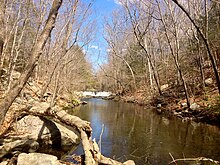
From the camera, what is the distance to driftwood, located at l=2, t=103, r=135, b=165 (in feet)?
14.7

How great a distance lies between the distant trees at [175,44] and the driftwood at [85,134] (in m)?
4.64

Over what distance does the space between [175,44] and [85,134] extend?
17.9 metres

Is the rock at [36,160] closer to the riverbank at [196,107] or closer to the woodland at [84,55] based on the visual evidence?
the woodland at [84,55]

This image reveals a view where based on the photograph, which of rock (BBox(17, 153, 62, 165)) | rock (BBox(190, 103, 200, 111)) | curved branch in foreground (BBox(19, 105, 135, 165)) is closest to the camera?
rock (BBox(17, 153, 62, 165))

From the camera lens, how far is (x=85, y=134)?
5312 millimetres

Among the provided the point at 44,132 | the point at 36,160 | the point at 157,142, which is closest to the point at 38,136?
the point at 44,132

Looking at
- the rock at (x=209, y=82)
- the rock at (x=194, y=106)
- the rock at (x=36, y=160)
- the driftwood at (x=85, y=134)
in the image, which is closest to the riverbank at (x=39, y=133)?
the driftwood at (x=85, y=134)

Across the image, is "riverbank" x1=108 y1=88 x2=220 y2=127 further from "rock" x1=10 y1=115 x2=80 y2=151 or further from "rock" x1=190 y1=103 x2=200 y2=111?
"rock" x1=10 y1=115 x2=80 y2=151

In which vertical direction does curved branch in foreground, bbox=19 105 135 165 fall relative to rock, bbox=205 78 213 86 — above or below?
below

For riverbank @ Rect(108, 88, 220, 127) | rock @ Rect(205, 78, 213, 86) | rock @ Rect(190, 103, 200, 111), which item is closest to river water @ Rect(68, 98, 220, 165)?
riverbank @ Rect(108, 88, 220, 127)

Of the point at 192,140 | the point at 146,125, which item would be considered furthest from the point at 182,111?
the point at 192,140

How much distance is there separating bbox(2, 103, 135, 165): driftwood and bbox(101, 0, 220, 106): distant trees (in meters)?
4.64

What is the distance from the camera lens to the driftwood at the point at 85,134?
4482 mm

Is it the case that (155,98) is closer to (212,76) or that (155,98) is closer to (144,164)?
(212,76)
